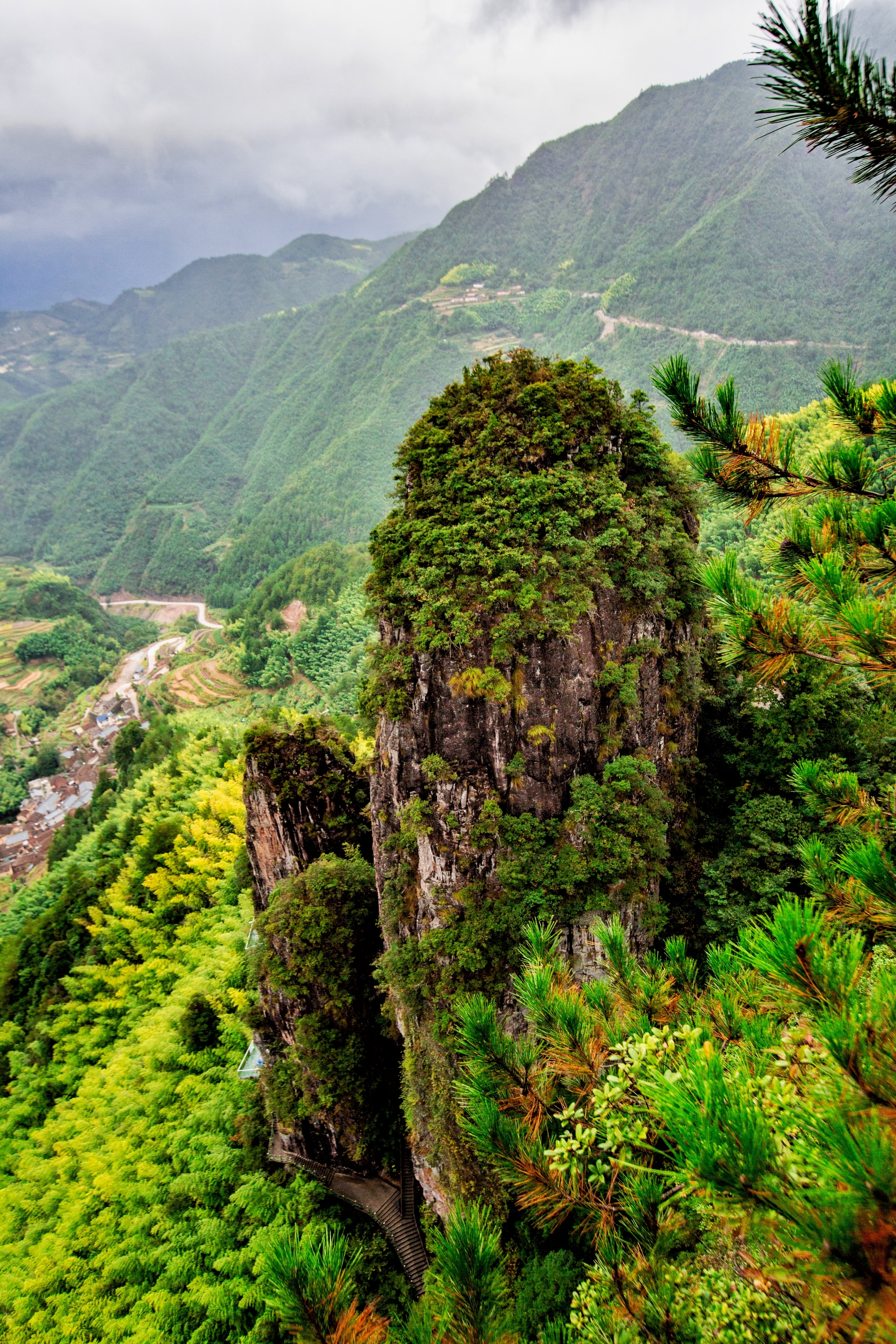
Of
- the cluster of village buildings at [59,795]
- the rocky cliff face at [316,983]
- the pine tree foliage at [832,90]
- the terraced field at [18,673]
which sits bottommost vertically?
the cluster of village buildings at [59,795]

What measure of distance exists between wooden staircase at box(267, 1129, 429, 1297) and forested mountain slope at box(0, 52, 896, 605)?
64184mm

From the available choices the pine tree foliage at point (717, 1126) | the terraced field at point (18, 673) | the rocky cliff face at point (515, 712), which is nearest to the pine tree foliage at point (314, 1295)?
the pine tree foliage at point (717, 1126)

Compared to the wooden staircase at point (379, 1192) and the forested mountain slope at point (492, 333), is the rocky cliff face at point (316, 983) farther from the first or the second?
the forested mountain slope at point (492, 333)

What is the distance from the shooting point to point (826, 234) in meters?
76.0

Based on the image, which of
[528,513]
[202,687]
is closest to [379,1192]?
[528,513]

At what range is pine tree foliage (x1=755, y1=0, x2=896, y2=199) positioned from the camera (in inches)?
108

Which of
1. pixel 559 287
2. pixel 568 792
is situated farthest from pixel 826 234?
pixel 568 792

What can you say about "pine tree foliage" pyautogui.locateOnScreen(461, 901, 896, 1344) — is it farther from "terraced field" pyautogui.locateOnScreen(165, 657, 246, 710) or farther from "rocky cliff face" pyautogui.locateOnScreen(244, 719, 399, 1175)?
"terraced field" pyautogui.locateOnScreen(165, 657, 246, 710)

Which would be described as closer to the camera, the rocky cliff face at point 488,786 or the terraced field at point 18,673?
the rocky cliff face at point 488,786

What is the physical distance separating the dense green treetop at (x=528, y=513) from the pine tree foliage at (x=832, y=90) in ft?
29.6

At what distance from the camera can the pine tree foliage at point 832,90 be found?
2.76m

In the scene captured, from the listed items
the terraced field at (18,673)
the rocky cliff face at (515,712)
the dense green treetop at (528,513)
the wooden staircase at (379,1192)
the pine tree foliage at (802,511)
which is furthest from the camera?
the terraced field at (18,673)

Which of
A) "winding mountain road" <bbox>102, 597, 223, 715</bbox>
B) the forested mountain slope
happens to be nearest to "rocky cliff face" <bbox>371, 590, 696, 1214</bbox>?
the forested mountain slope

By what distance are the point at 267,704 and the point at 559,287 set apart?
113470 millimetres
